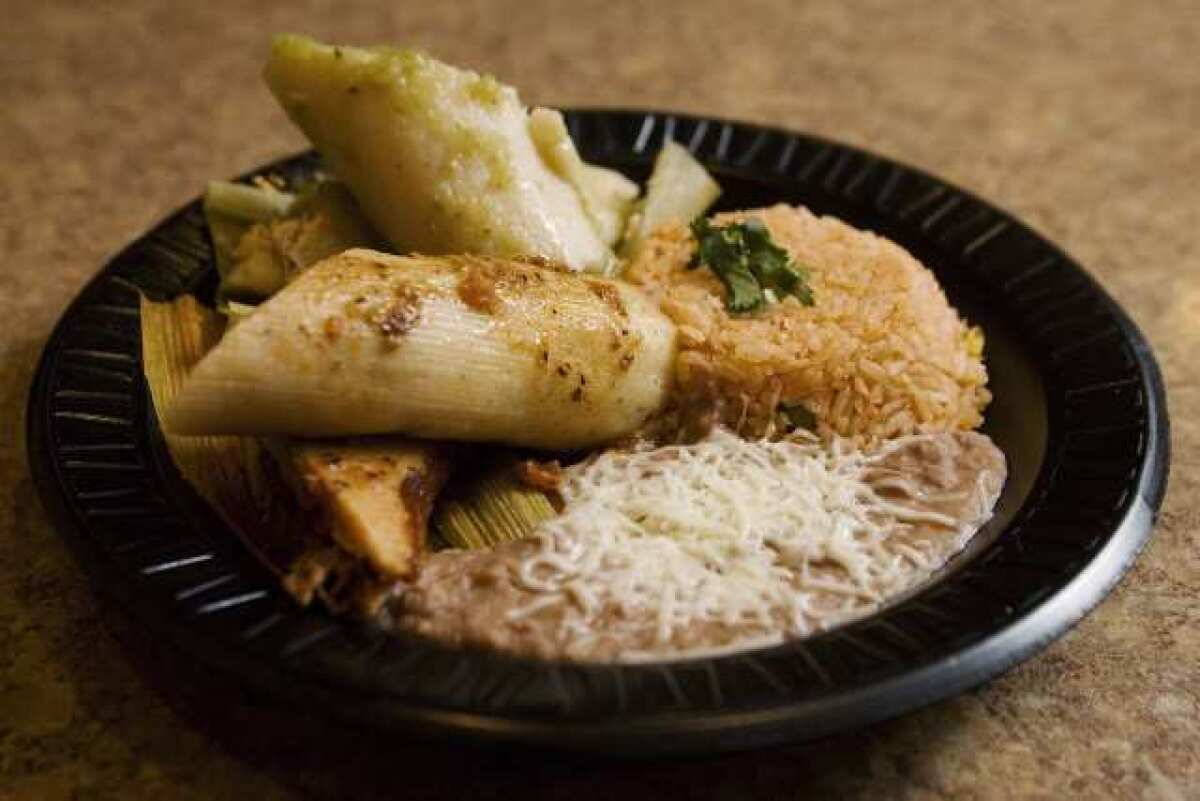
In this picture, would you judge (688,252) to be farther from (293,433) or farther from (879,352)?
(293,433)

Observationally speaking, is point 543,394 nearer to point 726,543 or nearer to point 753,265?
point 726,543

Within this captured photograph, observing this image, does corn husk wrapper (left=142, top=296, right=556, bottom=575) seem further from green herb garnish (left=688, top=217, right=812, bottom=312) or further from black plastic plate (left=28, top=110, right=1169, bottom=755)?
green herb garnish (left=688, top=217, right=812, bottom=312)

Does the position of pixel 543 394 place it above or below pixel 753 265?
below

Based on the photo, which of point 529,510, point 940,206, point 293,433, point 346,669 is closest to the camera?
point 346,669

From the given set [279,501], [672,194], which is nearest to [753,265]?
[672,194]

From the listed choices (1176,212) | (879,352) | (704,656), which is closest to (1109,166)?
(1176,212)

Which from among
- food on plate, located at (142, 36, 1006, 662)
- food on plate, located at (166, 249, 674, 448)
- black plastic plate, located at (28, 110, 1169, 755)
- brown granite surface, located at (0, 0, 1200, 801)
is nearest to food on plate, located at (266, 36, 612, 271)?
food on plate, located at (142, 36, 1006, 662)

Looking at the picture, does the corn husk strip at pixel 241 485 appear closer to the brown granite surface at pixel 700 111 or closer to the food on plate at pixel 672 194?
the brown granite surface at pixel 700 111

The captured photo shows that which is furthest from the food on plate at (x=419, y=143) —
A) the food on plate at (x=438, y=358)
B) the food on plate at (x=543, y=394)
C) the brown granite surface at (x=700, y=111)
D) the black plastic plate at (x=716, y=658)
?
the brown granite surface at (x=700, y=111)
